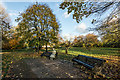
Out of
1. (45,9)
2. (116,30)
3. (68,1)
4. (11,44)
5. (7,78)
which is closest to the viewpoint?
(68,1)

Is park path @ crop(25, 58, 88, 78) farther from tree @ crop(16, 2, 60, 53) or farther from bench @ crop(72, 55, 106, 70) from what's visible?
tree @ crop(16, 2, 60, 53)

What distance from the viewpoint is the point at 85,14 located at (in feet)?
9.25

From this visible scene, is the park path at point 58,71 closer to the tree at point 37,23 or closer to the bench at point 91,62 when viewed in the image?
the bench at point 91,62

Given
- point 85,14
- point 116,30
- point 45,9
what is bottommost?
point 116,30

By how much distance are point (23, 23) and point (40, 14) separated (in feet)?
9.98

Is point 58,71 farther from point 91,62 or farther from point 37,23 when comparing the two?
point 37,23

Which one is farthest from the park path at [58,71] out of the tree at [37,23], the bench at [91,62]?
the tree at [37,23]

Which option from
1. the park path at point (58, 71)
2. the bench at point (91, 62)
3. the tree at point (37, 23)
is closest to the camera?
the park path at point (58, 71)

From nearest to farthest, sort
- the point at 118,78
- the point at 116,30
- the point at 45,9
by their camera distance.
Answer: the point at 118,78, the point at 116,30, the point at 45,9

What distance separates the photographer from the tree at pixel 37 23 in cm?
961

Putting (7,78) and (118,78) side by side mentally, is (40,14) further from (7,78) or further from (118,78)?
(118,78)

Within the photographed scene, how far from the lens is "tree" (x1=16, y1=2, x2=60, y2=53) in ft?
31.5

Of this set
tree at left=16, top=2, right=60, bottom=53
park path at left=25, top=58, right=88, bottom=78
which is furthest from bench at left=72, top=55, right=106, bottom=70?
tree at left=16, top=2, right=60, bottom=53

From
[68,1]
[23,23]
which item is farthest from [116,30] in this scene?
[23,23]
